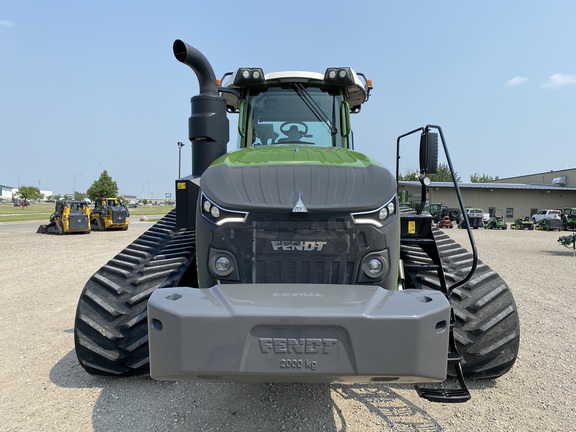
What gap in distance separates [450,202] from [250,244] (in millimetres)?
45503

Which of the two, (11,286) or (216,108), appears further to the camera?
(11,286)

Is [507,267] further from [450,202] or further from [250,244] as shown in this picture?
[450,202]

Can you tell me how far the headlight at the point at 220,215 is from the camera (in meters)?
2.69

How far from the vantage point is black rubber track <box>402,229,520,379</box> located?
331cm

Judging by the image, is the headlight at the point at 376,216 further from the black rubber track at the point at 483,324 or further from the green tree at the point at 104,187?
the green tree at the point at 104,187

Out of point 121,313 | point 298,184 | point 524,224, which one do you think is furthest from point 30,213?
point 298,184

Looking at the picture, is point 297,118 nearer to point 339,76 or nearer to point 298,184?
point 339,76

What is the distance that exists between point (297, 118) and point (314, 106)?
7.7 inches

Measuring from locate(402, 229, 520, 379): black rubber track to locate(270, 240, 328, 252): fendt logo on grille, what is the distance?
1.17 metres

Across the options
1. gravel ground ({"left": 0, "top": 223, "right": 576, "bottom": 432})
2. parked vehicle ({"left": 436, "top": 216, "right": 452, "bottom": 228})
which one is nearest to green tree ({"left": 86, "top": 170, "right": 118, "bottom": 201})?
parked vehicle ({"left": 436, "top": 216, "right": 452, "bottom": 228})

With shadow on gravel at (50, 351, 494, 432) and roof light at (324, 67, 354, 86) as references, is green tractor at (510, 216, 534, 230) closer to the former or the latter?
shadow on gravel at (50, 351, 494, 432)

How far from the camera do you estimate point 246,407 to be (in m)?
3.26

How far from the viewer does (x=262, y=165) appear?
2.97 metres

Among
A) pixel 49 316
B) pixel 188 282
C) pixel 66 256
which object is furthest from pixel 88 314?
pixel 66 256
